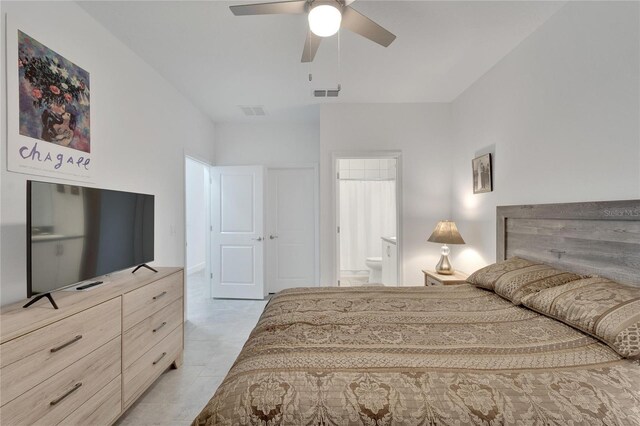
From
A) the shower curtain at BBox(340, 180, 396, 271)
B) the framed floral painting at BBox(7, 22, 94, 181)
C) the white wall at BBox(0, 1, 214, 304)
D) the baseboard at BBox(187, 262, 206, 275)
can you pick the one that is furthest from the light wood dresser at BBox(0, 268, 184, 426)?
the baseboard at BBox(187, 262, 206, 275)

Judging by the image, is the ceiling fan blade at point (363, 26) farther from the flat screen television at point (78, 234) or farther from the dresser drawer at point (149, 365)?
the dresser drawer at point (149, 365)

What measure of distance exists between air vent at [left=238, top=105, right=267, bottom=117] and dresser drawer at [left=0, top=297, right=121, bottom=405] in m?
2.83

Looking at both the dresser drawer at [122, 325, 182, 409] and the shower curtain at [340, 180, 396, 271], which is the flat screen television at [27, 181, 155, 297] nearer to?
the dresser drawer at [122, 325, 182, 409]

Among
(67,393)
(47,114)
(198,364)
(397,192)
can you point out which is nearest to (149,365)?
(198,364)

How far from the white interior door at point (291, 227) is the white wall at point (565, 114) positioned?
2.31m

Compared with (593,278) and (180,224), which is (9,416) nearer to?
(180,224)

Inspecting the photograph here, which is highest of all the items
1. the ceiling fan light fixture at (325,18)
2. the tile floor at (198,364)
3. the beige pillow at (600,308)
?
the ceiling fan light fixture at (325,18)

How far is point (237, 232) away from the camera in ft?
13.9

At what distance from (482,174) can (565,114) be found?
3.33 feet

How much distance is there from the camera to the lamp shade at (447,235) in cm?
294

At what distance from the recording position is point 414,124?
362 cm

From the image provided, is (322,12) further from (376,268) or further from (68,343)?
(376,268)

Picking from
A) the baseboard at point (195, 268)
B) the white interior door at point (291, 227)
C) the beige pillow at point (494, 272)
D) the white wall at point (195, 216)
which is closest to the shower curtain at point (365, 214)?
the white interior door at point (291, 227)

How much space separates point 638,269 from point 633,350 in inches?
23.8
